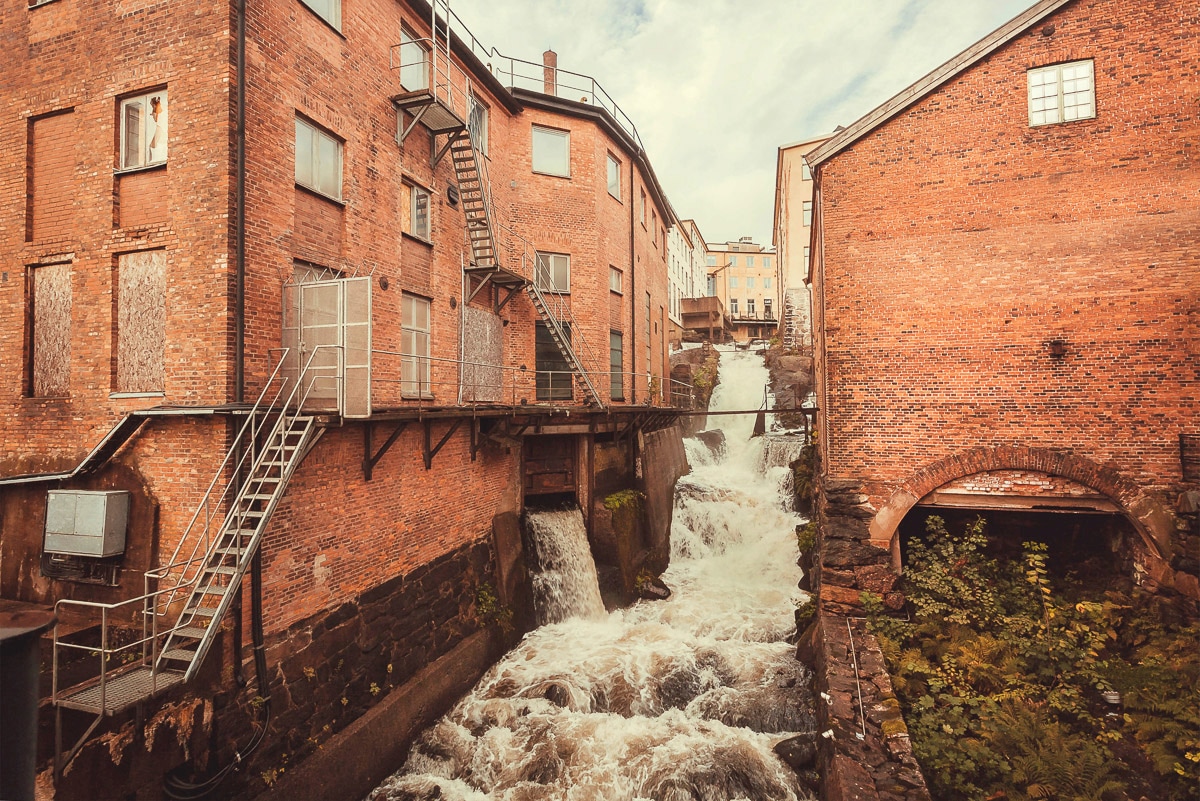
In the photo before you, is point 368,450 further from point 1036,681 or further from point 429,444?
point 1036,681

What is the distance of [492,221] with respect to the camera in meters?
12.5

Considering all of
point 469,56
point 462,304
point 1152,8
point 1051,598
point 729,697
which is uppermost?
point 469,56

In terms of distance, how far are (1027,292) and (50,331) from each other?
15.3 meters

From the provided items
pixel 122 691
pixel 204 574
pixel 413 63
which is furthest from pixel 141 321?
pixel 413 63

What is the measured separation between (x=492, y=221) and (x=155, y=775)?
33.9 ft

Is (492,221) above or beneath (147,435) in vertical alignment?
above

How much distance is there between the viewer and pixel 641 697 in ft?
33.7

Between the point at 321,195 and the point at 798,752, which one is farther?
the point at 321,195

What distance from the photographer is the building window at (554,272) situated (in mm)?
15633

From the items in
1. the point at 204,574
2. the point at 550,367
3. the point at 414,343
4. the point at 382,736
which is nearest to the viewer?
the point at 204,574

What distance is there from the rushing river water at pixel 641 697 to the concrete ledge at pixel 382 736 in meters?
0.24

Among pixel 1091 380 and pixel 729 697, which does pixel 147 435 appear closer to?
pixel 729 697

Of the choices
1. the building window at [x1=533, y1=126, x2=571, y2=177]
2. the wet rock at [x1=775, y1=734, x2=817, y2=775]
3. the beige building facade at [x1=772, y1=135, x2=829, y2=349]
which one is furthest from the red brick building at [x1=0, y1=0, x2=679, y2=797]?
the beige building facade at [x1=772, y1=135, x2=829, y2=349]

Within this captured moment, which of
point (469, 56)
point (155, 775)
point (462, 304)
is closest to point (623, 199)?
point (469, 56)
